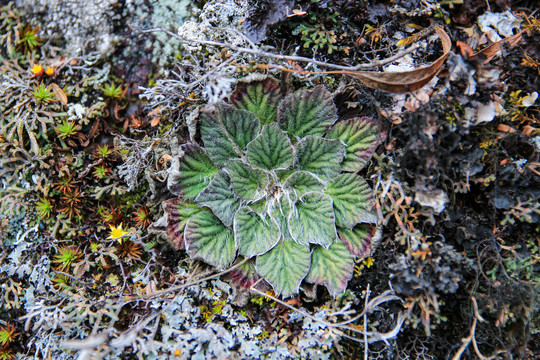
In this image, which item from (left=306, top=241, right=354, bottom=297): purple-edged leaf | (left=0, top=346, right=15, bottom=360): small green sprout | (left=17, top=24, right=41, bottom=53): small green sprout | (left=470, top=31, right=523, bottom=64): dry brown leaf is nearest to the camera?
(left=470, top=31, right=523, bottom=64): dry brown leaf

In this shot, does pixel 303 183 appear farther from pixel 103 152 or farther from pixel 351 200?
pixel 103 152

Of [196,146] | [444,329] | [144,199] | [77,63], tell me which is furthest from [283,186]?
[77,63]

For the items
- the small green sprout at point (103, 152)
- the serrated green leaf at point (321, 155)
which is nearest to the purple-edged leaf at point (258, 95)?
the serrated green leaf at point (321, 155)

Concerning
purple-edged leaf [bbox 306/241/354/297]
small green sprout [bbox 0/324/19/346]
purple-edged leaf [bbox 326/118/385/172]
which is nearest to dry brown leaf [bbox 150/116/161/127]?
purple-edged leaf [bbox 326/118/385/172]

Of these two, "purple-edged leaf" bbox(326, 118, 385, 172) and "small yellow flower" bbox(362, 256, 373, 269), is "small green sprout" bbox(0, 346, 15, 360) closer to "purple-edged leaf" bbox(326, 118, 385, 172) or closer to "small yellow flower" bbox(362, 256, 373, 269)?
"small yellow flower" bbox(362, 256, 373, 269)

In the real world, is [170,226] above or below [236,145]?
below

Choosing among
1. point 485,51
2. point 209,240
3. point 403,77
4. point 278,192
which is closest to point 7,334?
point 209,240

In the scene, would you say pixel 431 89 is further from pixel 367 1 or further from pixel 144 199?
pixel 144 199
